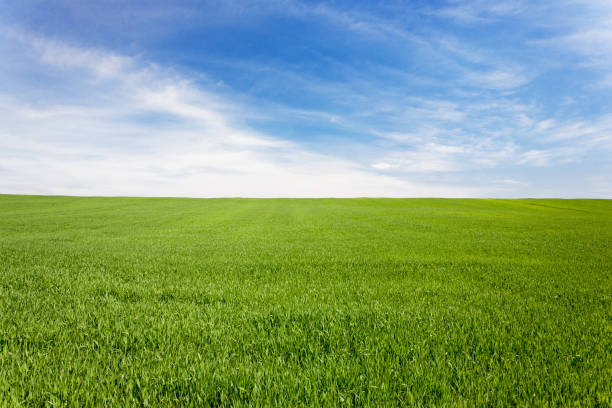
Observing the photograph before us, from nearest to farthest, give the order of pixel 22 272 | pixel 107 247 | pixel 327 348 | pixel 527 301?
pixel 327 348 → pixel 527 301 → pixel 22 272 → pixel 107 247

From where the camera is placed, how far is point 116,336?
4277mm

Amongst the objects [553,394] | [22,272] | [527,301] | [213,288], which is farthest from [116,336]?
[527,301]

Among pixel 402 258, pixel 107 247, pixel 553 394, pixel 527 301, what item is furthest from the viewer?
pixel 107 247

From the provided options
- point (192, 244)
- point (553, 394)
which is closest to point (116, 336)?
point (553, 394)

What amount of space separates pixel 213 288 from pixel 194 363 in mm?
3127

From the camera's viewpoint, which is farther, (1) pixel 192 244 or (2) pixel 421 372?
(1) pixel 192 244

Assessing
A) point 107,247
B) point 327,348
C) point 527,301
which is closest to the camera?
point 327,348

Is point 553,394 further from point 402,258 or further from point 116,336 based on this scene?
point 402,258

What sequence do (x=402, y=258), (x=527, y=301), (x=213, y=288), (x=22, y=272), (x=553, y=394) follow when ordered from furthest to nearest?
(x=402, y=258)
(x=22, y=272)
(x=213, y=288)
(x=527, y=301)
(x=553, y=394)

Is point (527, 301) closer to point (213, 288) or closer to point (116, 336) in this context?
point (213, 288)

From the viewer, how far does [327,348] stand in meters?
4.10

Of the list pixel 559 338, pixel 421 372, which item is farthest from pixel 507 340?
pixel 421 372

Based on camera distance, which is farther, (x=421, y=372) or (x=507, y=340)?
(x=507, y=340)

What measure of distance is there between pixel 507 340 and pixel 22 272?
11486 millimetres
